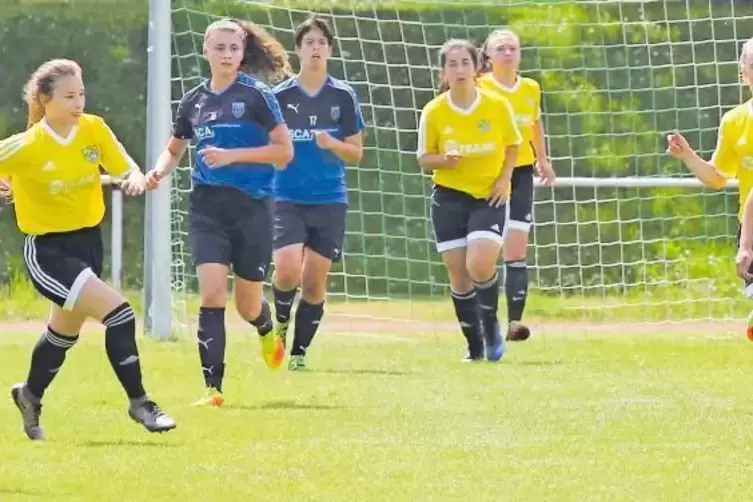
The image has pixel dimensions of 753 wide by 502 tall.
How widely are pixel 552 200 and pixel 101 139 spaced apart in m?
7.92

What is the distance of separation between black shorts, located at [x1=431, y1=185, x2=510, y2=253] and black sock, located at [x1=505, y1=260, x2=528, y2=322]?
3.40 ft

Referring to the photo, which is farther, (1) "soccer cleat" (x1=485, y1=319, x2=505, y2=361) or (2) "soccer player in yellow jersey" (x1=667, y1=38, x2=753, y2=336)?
(1) "soccer cleat" (x1=485, y1=319, x2=505, y2=361)

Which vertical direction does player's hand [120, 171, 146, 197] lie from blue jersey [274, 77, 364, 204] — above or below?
below

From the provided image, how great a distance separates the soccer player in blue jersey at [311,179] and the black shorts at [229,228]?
1525 mm

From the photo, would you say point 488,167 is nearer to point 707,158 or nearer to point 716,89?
point 716,89

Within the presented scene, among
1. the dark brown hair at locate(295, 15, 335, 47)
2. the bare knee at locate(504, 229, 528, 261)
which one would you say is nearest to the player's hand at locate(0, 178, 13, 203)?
the dark brown hair at locate(295, 15, 335, 47)

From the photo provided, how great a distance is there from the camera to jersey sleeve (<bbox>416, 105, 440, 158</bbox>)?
12180 mm

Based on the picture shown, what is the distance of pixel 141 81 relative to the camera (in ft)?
59.5

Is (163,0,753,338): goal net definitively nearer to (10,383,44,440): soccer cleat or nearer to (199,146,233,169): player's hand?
(199,146,233,169): player's hand

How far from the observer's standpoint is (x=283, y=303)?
40.0 ft

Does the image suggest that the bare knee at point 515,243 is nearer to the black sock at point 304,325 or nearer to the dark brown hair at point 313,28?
the black sock at point 304,325

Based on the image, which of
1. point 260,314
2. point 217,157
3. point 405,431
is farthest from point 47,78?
point 260,314

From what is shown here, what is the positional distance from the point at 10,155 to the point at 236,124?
5.23ft

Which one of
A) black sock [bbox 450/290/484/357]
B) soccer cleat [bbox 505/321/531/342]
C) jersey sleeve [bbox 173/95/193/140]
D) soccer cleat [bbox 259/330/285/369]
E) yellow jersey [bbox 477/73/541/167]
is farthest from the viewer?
soccer cleat [bbox 505/321/531/342]
